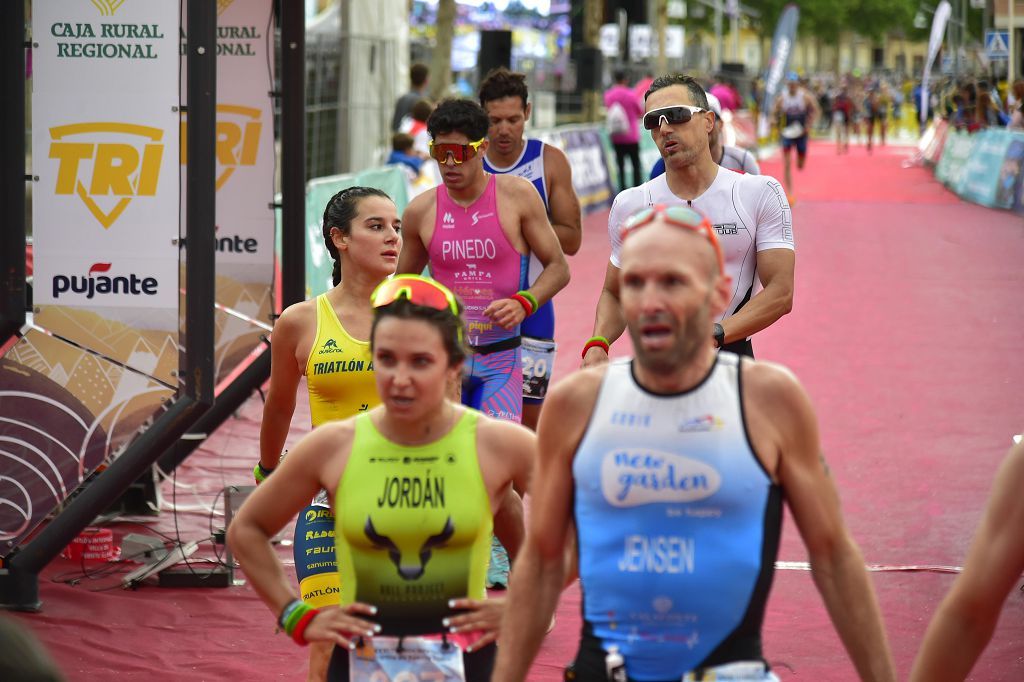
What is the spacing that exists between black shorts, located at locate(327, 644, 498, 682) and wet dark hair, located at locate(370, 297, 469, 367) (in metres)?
0.71

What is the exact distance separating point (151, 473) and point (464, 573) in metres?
5.45

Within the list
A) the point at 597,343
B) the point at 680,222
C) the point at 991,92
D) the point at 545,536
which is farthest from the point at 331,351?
the point at 991,92

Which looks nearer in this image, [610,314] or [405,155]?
[610,314]

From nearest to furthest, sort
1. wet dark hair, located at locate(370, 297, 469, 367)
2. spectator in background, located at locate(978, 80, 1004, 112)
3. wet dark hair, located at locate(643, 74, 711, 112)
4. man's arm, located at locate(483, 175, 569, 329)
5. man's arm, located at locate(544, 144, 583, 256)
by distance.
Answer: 1. wet dark hair, located at locate(370, 297, 469, 367)
2. wet dark hair, located at locate(643, 74, 711, 112)
3. man's arm, located at locate(483, 175, 569, 329)
4. man's arm, located at locate(544, 144, 583, 256)
5. spectator in background, located at locate(978, 80, 1004, 112)

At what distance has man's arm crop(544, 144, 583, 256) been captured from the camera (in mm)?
7605

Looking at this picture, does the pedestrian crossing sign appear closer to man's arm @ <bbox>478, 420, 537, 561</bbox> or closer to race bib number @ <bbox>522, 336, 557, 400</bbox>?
race bib number @ <bbox>522, 336, 557, 400</bbox>

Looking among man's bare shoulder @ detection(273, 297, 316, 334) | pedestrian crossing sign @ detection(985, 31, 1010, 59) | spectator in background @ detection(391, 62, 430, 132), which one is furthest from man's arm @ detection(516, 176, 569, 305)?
pedestrian crossing sign @ detection(985, 31, 1010, 59)

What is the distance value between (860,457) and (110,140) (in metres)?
5.51

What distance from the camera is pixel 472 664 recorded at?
12.0 feet

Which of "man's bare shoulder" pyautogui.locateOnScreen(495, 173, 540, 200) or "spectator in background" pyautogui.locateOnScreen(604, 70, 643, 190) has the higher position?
"spectator in background" pyautogui.locateOnScreen(604, 70, 643, 190)

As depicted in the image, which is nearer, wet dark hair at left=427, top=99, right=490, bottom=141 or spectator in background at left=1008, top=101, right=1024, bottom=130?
wet dark hair at left=427, top=99, right=490, bottom=141

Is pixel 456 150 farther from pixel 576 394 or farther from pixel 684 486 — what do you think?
pixel 684 486

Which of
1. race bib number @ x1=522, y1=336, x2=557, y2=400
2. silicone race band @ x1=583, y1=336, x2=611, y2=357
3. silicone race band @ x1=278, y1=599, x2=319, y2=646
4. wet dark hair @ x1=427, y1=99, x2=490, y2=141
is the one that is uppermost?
wet dark hair @ x1=427, y1=99, x2=490, y2=141

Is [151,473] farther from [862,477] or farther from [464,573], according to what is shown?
[464,573]
